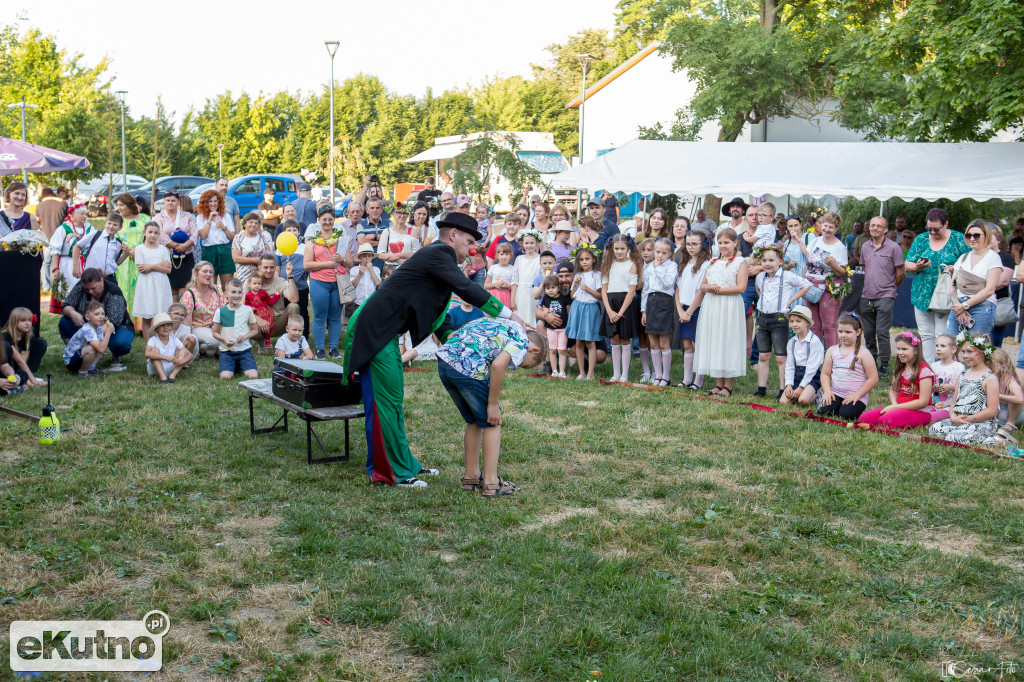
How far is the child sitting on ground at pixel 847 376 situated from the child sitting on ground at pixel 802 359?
0.25 meters

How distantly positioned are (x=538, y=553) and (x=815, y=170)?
1028 centimetres

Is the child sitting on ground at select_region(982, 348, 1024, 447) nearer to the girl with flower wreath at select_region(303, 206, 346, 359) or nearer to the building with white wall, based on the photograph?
the girl with flower wreath at select_region(303, 206, 346, 359)

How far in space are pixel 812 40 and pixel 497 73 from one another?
145 ft

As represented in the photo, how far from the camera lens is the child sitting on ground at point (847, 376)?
8180mm

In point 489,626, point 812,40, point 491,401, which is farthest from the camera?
point 812,40

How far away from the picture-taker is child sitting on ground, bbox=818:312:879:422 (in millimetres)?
8180

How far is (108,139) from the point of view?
3138cm

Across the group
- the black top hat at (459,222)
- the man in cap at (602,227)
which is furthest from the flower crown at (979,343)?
the man in cap at (602,227)

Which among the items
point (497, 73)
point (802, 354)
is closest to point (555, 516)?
point (802, 354)

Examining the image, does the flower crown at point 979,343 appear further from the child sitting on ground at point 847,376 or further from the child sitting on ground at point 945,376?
the child sitting on ground at point 847,376

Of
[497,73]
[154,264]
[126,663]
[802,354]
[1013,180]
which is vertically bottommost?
[126,663]

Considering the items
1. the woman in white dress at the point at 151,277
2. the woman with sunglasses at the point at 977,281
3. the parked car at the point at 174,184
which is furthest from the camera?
the parked car at the point at 174,184

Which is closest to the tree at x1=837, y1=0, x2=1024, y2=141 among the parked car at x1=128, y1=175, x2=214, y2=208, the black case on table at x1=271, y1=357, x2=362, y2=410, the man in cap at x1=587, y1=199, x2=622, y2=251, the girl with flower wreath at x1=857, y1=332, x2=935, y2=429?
the man in cap at x1=587, y1=199, x2=622, y2=251

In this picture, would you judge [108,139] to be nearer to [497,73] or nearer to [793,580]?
[793,580]
